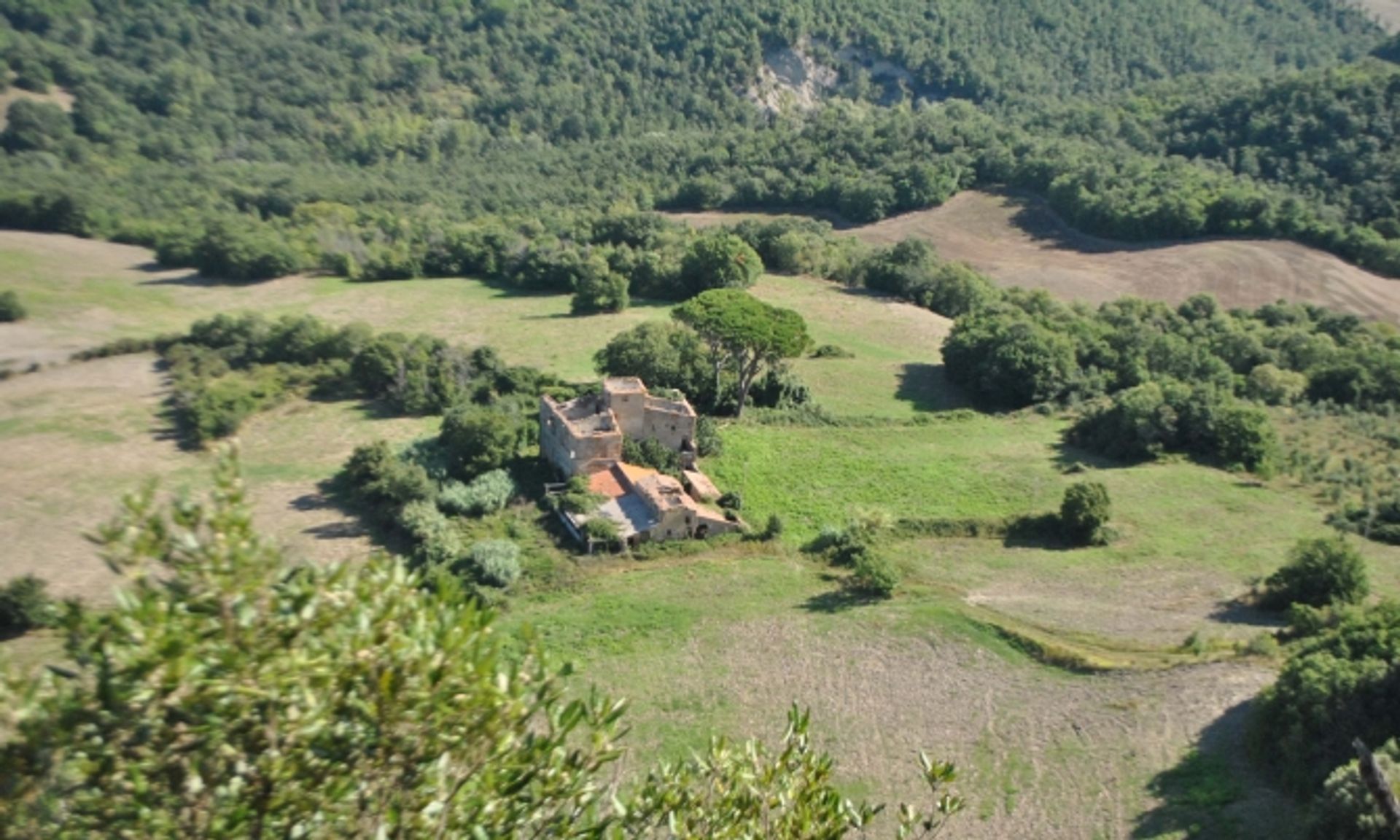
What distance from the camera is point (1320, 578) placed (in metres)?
33.6

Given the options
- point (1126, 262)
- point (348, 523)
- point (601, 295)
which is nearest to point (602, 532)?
point (348, 523)

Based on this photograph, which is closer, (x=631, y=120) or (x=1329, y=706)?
(x=1329, y=706)

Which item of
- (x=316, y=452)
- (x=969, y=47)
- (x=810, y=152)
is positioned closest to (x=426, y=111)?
(x=810, y=152)

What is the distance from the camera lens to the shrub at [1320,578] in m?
33.3

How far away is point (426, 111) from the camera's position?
11025 cm

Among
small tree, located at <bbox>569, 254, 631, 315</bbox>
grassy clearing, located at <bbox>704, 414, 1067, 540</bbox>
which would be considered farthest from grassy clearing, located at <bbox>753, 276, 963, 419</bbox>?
small tree, located at <bbox>569, 254, 631, 315</bbox>

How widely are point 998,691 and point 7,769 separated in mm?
25776

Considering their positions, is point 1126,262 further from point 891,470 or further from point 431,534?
point 431,534

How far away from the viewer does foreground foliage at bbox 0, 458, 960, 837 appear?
8484mm

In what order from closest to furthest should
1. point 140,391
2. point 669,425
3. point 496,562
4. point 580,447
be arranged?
point 496,562
point 580,447
point 669,425
point 140,391

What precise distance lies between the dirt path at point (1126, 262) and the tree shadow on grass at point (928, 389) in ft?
60.4

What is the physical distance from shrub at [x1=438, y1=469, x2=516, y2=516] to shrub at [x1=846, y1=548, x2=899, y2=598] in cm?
1258

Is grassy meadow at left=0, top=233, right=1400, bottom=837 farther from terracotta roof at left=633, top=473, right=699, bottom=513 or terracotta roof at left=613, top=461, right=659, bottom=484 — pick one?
terracotta roof at left=613, top=461, right=659, bottom=484

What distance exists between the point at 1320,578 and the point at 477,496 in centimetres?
2648
